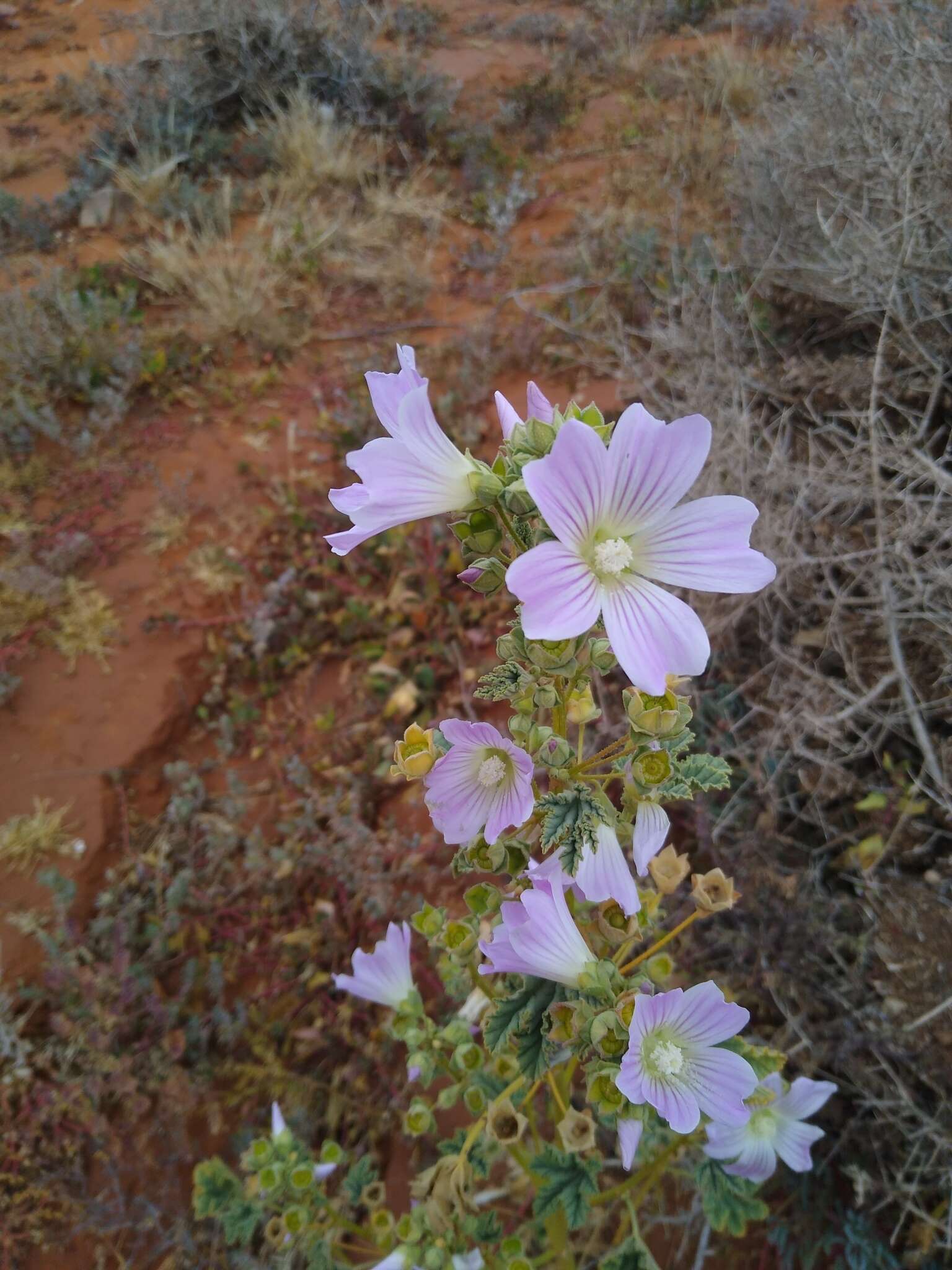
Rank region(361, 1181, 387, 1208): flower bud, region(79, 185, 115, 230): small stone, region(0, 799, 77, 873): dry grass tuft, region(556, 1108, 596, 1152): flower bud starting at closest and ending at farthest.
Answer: region(556, 1108, 596, 1152): flower bud < region(361, 1181, 387, 1208): flower bud < region(0, 799, 77, 873): dry grass tuft < region(79, 185, 115, 230): small stone

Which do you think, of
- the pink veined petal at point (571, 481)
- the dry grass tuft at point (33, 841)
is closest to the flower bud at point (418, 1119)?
the pink veined petal at point (571, 481)

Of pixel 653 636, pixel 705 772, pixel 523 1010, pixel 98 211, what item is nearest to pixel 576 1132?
pixel 523 1010

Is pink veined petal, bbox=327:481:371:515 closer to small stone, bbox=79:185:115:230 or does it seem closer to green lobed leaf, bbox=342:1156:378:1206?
green lobed leaf, bbox=342:1156:378:1206

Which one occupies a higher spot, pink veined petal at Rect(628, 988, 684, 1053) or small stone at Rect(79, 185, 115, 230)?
small stone at Rect(79, 185, 115, 230)

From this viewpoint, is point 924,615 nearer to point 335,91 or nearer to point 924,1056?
point 924,1056

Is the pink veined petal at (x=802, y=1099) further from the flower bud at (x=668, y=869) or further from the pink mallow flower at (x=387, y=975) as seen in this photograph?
the pink mallow flower at (x=387, y=975)

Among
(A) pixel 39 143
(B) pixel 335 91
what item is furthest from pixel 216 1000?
(A) pixel 39 143

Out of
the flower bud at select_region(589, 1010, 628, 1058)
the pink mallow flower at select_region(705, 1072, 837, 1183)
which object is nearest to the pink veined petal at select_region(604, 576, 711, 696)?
the flower bud at select_region(589, 1010, 628, 1058)

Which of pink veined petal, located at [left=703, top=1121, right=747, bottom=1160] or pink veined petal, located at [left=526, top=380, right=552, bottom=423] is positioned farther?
pink veined petal, located at [left=703, top=1121, right=747, bottom=1160]
